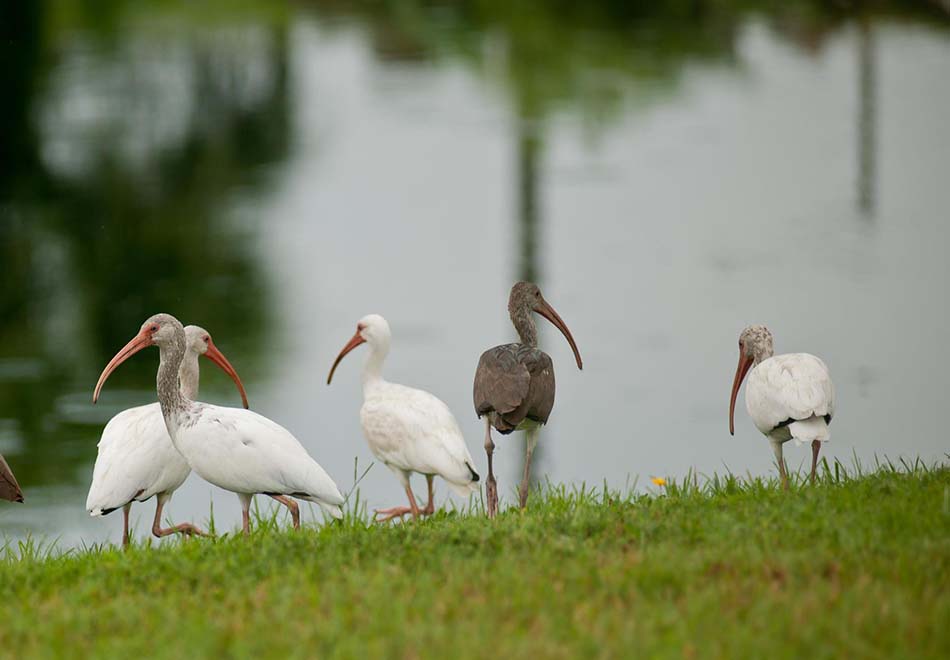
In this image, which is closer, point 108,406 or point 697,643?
point 697,643

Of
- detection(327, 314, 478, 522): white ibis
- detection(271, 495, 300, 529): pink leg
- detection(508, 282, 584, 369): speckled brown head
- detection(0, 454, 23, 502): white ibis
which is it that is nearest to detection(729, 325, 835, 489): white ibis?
detection(508, 282, 584, 369): speckled brown head

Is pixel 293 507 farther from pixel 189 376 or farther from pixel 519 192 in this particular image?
pixel 519 192

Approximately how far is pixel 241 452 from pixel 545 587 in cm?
222

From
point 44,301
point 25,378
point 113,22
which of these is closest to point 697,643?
point 25,378

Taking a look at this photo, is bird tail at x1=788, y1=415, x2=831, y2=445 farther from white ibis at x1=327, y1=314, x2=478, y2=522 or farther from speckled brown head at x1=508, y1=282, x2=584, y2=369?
white ibis at x1=327, y1=314, x2=478, y2=522

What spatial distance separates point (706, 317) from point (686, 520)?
35.4 ft

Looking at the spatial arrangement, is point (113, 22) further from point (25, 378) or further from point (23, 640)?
point (23, 640)

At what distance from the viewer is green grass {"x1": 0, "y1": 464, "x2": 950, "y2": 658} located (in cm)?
458

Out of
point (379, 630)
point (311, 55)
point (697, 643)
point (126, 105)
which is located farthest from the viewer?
point (311, 55)

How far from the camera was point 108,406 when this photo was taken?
15609 mm

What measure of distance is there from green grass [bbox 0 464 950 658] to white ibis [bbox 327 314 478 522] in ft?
1.82

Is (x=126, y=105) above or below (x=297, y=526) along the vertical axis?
above

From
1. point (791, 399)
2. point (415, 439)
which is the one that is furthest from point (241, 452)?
point (791, 399)

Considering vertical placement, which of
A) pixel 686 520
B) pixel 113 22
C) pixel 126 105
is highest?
pixel 113 22
